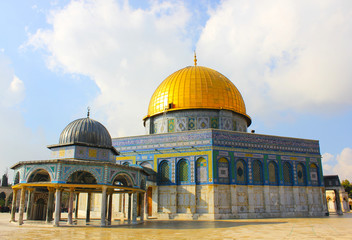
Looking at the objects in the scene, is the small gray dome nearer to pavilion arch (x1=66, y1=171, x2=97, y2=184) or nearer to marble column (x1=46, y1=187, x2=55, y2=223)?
pavilion arch (x1=66, y1=171, x2=97, y2=184)

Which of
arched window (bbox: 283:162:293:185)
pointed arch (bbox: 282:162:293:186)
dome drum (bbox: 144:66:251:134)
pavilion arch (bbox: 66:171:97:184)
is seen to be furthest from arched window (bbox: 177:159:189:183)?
arched window (bbox: 283:162:293:185)

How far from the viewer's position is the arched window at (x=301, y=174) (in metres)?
27.5

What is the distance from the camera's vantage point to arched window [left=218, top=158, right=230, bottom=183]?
24453 mm

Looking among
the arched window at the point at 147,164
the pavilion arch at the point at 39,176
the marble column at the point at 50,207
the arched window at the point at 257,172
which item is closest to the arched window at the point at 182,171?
the arched window at the point at 147,164

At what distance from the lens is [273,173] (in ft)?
87.5

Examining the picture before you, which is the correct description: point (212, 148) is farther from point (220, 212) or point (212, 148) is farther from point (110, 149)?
point (110, 149)

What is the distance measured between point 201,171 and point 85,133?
10307mm

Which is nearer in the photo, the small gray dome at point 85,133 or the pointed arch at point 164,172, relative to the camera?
the small gray dome at point 85,133

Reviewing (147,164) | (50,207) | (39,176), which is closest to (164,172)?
(147,164)

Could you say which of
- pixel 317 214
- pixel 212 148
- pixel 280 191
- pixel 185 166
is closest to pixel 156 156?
pixel 185 166

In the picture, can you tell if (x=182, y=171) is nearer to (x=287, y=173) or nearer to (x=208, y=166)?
(x=208, y=166)

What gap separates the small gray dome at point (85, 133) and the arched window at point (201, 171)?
8.45 meters

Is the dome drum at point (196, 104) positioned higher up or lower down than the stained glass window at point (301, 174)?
higher up

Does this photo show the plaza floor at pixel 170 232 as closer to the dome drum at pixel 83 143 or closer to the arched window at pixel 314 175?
the dome drum at pixel 83 143
